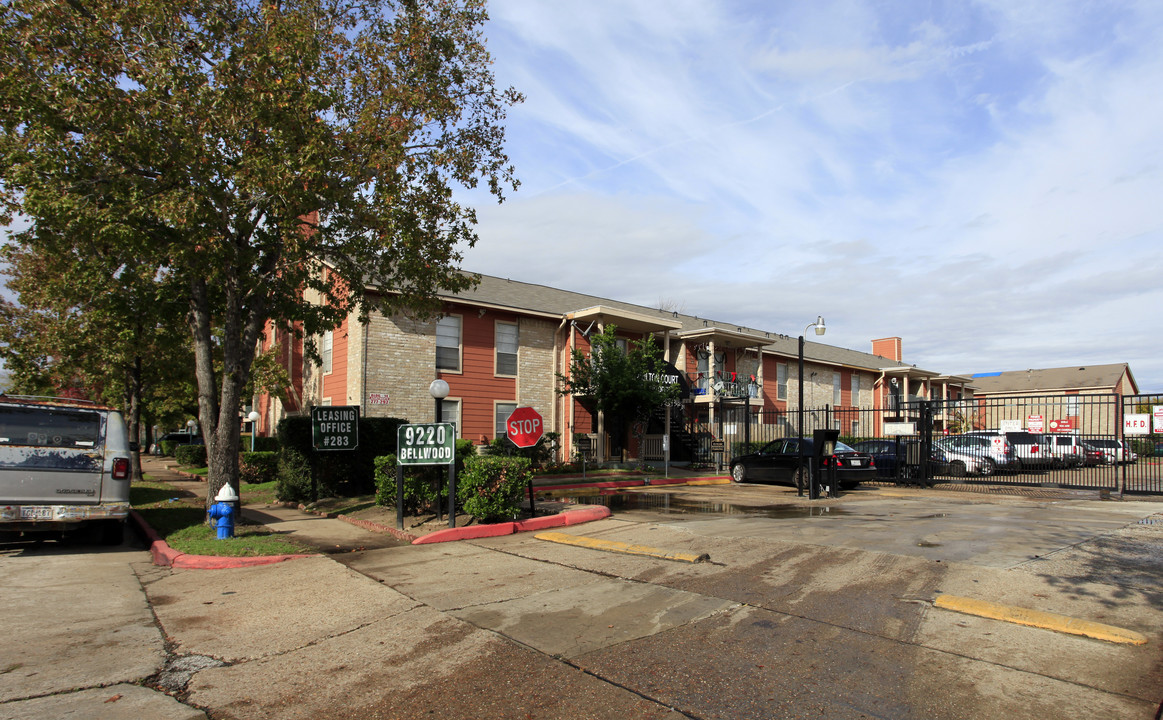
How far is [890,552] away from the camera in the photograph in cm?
817

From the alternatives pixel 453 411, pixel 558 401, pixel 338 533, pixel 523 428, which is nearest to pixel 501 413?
pixel 453 411

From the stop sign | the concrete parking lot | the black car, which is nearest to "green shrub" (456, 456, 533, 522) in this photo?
the concrete parking lot

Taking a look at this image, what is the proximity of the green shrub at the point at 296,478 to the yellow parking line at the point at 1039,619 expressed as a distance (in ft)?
39.7

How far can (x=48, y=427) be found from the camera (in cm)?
915

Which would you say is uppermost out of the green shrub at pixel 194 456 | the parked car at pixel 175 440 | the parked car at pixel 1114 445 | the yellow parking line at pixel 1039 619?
the parked car at pixel 1114 445

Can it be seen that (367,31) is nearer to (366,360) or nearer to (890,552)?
(366,360)

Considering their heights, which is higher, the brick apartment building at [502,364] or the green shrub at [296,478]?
the brick apartment building at [502,364]

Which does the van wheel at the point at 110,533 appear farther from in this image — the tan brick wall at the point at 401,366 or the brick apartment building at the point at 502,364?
the tan brick wall at the point at 401,366

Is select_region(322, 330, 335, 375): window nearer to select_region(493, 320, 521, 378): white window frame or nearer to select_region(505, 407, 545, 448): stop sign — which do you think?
select_region(493, 320, 521, 378): white window frame

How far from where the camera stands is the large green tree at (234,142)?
32.0 ft

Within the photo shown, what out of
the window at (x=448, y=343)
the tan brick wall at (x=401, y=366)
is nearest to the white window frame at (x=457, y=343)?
the window at (x=448, y=343)

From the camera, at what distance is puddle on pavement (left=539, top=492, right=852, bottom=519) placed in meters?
12.5

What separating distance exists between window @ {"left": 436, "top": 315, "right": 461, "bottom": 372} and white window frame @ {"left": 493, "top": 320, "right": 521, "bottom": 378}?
1.41 metres

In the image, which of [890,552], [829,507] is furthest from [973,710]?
[829,507]
